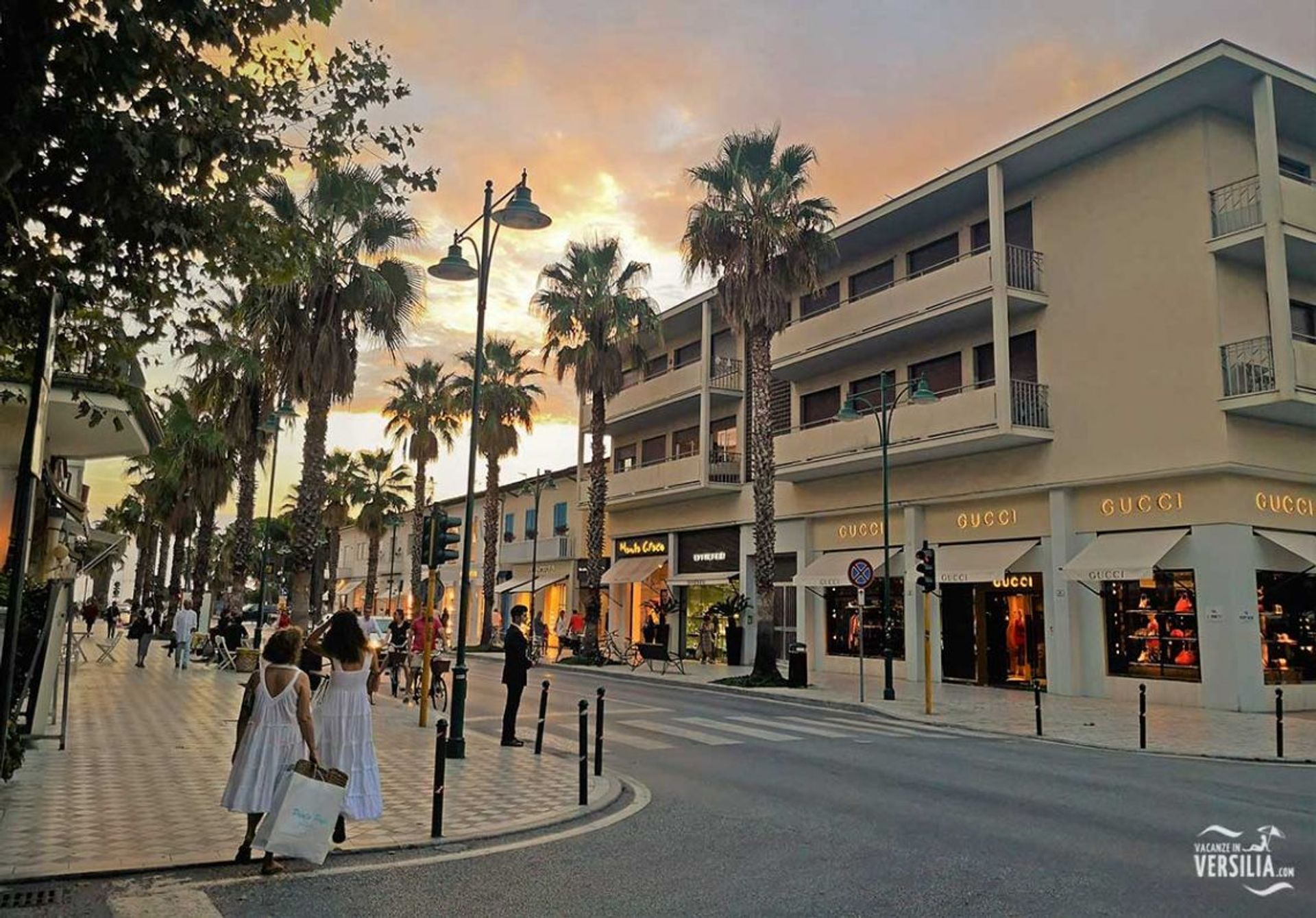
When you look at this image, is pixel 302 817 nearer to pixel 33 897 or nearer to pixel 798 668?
pixel 33 897

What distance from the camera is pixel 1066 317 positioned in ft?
75.0

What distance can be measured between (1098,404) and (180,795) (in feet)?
65.7

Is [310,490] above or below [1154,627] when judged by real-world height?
above

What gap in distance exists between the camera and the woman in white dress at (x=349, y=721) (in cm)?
705

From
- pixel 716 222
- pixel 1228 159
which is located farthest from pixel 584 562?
pixel 1228 159

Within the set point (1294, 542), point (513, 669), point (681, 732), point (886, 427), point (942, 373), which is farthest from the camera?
point (942, 373)

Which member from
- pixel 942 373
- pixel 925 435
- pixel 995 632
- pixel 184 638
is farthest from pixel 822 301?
pixel 184 638

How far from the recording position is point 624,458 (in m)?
42.8

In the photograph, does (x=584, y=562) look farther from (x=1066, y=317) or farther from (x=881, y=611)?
(x=1066, y=317)

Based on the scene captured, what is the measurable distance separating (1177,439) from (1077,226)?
6094 mm

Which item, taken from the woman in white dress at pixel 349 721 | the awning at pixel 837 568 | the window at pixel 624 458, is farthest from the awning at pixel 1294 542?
the window at pixel 624 458

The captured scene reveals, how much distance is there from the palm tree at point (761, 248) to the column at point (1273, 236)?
10151mm

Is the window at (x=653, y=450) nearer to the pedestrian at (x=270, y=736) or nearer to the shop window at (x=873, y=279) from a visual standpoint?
the shop window at (x=873, y=279)

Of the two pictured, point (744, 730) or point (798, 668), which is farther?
point (798, 668)
